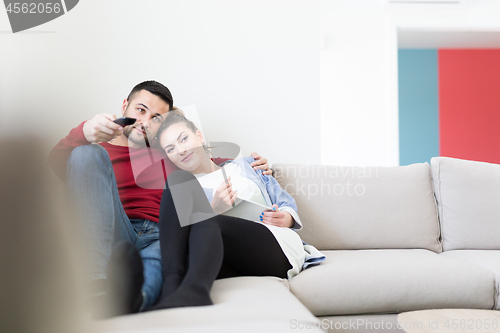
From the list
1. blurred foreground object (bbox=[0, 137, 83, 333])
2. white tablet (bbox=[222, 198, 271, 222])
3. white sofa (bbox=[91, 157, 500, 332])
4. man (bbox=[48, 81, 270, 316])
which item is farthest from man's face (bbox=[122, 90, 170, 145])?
blurred foreground object (bbox=[0, 137, 83, 333])

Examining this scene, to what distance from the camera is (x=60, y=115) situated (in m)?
0.24

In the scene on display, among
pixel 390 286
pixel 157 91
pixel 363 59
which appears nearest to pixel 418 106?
pixel 363 59

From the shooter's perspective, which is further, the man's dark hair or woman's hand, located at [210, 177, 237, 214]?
the man's dark hair

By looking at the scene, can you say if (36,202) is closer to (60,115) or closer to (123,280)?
(60,115)

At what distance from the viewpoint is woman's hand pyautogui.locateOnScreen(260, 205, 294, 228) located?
123 centimetres

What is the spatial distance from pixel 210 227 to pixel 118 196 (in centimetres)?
23

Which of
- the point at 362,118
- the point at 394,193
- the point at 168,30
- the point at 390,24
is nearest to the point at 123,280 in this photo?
the point at 394,193

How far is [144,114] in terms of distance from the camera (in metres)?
1.26

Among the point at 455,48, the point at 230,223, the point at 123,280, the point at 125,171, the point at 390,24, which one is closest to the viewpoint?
the point at 123,280

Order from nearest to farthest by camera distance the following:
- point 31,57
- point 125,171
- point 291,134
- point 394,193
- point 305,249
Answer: point 31,57
point 125,171
point 305,249
point 394,193
point 291,134

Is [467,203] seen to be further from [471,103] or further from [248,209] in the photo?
[471,103]

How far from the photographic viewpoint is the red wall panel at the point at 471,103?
13.6ft

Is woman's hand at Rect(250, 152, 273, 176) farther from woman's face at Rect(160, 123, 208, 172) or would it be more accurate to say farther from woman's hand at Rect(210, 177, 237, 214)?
woman's hand at Rect(210, 177, 237, 214)

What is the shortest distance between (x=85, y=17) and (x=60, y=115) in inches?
3.3
